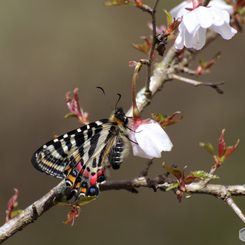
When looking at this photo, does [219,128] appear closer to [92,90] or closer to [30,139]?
[92,90]

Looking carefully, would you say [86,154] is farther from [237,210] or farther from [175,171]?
[237,210]

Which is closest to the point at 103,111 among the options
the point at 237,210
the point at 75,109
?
the point at 75,109

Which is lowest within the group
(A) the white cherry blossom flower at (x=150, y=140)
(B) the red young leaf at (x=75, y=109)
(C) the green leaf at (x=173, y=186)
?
(C) the green leaf at (x=173, y=186)

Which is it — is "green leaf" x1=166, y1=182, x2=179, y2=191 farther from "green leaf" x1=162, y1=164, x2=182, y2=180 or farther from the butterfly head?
the butterfly head

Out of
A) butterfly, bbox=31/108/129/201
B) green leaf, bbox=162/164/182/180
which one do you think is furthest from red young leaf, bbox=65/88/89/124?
green leaf, bbox=162/164/182/180

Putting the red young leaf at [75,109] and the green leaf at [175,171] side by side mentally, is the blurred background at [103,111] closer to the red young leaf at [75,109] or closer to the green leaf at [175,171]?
the red young leaf at [75,109]

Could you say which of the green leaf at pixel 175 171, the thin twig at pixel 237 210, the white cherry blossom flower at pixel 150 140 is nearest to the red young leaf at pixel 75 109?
the white cherry blossom flower at pixel 150 140
